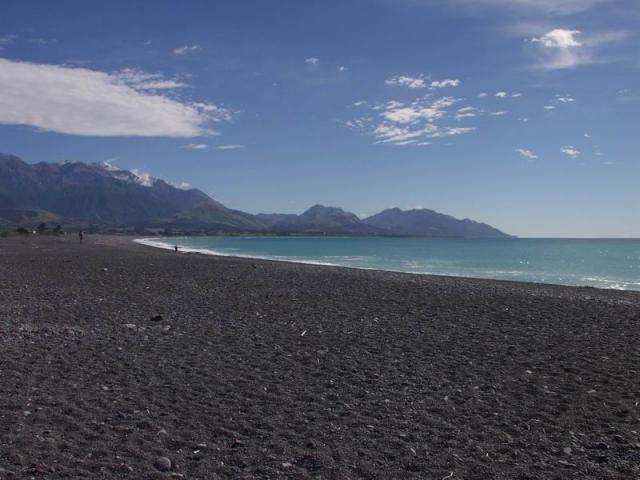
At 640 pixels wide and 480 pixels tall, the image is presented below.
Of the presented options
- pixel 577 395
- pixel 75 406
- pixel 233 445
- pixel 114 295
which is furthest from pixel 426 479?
pixel 114 295

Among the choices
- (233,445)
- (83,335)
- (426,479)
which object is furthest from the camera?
(83,335)

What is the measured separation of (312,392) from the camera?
906cm

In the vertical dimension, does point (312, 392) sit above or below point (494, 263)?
below

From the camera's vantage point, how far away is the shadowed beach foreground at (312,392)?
6406mm

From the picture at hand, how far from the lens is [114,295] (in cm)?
2036

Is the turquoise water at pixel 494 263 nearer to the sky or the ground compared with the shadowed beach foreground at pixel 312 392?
nearer to the sky

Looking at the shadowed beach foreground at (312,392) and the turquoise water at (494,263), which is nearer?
the shadowed beach foreground at (312,392)

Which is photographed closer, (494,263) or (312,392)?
(312,392)

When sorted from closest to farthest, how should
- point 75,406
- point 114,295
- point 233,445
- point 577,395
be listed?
point 233,445
point 75,406
point 577,395
point 114,295

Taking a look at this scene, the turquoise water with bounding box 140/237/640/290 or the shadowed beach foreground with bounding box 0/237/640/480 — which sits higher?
the turquoise water with bounding box 140/237/640/290

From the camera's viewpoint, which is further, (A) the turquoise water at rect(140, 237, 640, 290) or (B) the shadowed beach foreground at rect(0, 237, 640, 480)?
(A) the turquoise water at rect(140, 237, 640, 290)

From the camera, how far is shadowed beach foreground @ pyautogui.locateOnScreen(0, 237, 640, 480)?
6406mm

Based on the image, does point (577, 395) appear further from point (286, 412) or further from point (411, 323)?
point (411, 323)

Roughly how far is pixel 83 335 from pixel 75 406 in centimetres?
539
